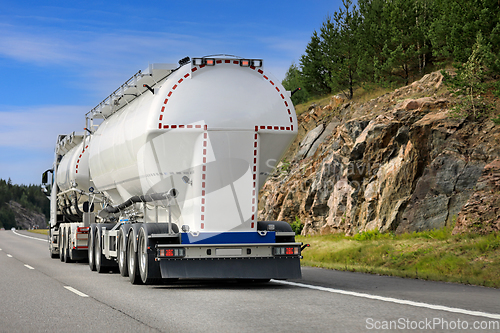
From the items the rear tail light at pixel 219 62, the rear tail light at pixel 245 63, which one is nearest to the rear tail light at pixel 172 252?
the rear tail light at pixel 219 62

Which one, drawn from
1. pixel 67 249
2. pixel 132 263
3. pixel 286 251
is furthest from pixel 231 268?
pixel 67 249

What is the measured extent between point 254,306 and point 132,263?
4.92m

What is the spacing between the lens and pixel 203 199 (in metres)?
12.2

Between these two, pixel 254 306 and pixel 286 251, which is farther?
pixel 286 251

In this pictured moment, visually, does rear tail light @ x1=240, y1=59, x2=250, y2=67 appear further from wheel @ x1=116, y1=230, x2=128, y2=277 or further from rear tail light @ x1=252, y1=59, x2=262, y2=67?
wheel @ x1=116, y1=230, x2=128, y2=277

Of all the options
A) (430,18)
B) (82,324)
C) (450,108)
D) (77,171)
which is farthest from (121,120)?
(430,18)

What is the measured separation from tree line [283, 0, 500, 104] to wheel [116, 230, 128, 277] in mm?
14174

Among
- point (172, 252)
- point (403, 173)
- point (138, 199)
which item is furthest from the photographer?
point (403, 173)

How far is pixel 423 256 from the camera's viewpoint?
54.9 ft

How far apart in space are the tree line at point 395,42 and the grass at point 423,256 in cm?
726

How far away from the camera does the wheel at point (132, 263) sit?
13133 millimetres

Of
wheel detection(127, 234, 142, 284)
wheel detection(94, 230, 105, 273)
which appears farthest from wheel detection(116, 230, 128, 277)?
wheel detection(94, 230, 105, 273)

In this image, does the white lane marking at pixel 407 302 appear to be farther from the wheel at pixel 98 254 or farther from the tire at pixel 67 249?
the tire at pixel 67 249

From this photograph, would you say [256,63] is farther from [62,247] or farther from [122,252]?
[62,247]
